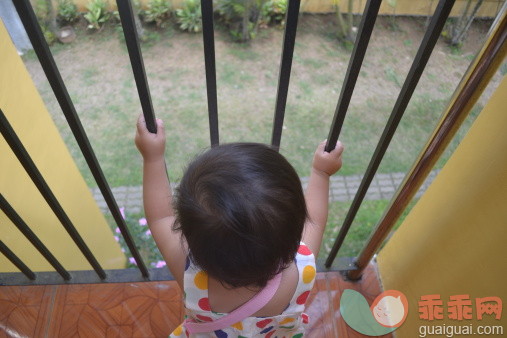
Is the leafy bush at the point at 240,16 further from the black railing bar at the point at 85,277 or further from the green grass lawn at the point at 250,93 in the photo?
the black railing bar at the point at 85,277

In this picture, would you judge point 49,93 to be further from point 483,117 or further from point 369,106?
point 483,117

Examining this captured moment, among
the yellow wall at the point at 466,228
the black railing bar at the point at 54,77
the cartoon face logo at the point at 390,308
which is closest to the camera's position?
the black railing bar at the point at 54,77

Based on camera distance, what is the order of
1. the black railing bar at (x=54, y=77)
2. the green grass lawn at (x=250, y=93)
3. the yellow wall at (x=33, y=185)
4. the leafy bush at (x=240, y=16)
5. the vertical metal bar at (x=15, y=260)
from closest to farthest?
the black railing bar at (x=54, y=77) < the vertical metal bar at (x=15, y=260) < the yellow wall at (x=33, y=185) < the green grass lawn at (x=250, y=93) < the leafy bush at (x=240, y=16)

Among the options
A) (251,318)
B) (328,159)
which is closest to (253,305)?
(251,318)

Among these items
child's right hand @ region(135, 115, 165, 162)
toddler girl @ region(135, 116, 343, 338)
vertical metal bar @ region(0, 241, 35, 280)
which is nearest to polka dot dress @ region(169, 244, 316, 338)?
toddler girl @ region(135, 116, 343, 338)

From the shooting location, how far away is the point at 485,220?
909 mm

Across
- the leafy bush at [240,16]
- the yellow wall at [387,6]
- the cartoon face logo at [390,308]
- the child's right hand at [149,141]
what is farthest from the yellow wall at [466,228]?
the leafy bush at [240,16]

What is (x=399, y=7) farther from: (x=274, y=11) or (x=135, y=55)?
(x=135, y=55)

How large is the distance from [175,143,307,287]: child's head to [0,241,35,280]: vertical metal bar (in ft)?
2.32

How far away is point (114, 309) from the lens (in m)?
1.37

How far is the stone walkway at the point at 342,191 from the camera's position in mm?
3260

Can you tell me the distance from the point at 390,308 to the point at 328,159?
0.65 metres

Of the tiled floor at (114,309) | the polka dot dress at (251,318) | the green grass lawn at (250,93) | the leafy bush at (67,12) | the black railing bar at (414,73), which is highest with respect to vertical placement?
the black railing bar at (414,73)

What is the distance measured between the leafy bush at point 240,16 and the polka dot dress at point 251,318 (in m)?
4.35
